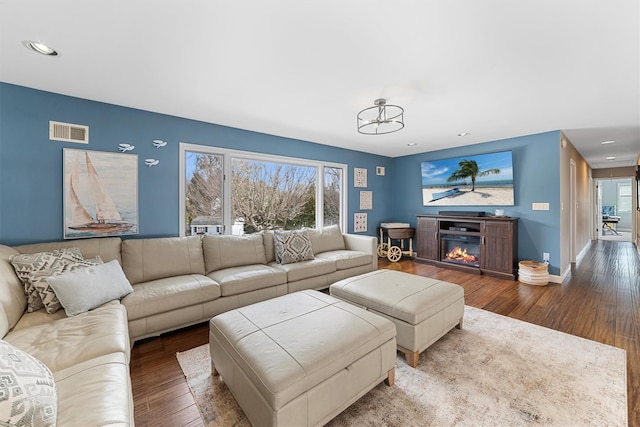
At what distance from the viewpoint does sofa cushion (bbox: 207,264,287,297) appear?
2.71m

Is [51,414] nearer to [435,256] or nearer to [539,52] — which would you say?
[539,52]

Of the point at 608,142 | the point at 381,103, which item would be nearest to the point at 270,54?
the point at 381,103

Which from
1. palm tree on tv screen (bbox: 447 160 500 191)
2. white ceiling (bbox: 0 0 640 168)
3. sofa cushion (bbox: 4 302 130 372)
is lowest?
sofa cushion (bbox: 4 302 130 372)

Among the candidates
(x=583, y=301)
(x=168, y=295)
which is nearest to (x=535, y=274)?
(x=583, y=301)

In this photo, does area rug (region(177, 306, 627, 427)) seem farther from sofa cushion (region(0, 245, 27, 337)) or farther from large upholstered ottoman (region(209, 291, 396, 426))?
sofa cushion (region(0, 245, 27, 337))

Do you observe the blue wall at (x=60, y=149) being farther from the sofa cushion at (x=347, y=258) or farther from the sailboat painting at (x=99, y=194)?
the sofa cushion at (x=347, y=258)

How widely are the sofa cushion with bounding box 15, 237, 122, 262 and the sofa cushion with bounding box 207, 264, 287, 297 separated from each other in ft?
3.15

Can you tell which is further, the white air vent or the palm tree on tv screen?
the palm tree on tv screen

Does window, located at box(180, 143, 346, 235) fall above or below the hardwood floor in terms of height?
above

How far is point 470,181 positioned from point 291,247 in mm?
3675

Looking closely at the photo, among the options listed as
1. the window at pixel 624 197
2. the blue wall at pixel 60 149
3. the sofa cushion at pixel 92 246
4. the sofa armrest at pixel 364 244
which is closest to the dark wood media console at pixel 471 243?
the sofa armrest at pixel 364 244

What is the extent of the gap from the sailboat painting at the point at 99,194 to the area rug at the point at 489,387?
1771 mm

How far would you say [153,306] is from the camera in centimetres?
226

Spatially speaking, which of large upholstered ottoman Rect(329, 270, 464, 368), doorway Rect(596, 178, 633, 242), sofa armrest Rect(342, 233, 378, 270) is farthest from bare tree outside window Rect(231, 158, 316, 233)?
doorway Rect(596, 178, 633, 242)
